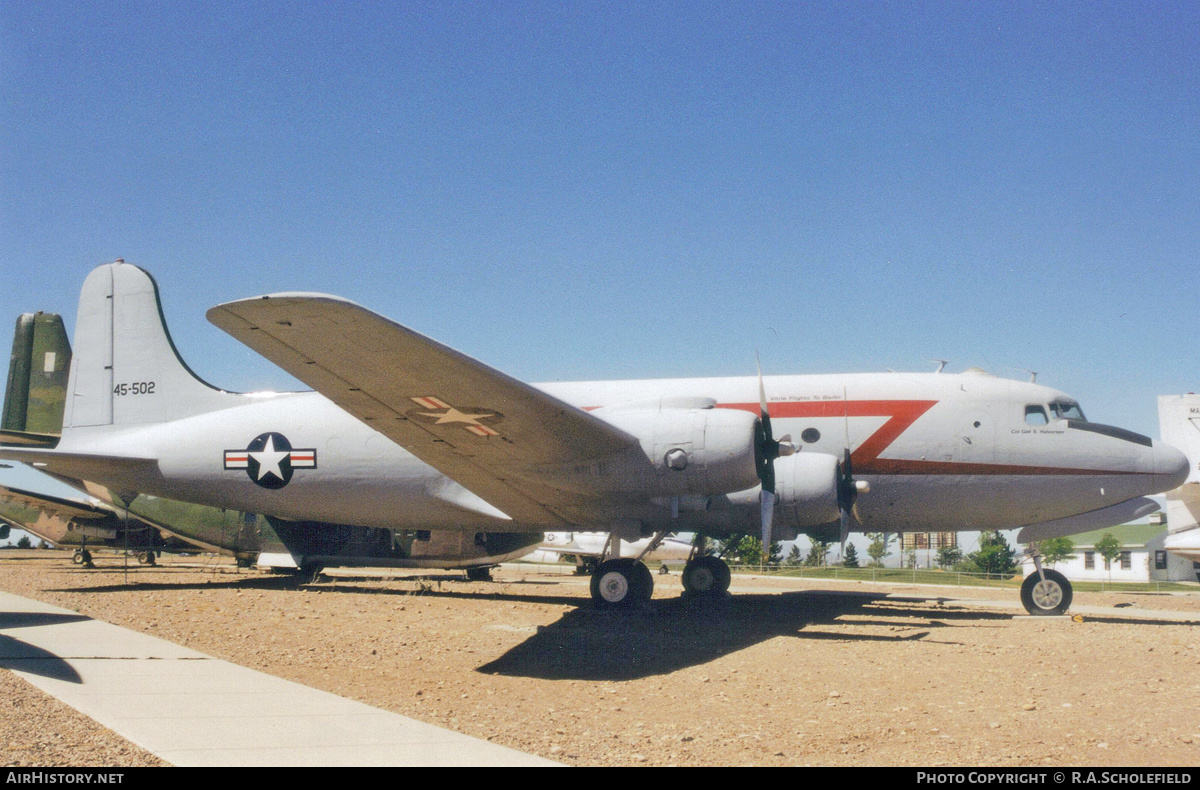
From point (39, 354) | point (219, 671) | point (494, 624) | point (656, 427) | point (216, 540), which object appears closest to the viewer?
point (219, 671)

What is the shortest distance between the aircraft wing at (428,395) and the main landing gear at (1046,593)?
329 inches

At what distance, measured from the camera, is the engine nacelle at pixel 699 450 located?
1114cm

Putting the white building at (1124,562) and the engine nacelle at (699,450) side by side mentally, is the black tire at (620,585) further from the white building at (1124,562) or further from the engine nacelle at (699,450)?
the white building at (1124,562)

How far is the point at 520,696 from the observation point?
305 inches

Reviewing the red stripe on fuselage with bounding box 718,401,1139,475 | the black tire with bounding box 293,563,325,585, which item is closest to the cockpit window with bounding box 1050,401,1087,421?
the red stripe on fuselage with bounding box 718,401,1139,475

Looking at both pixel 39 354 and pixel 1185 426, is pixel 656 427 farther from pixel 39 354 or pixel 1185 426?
pixel 39 354

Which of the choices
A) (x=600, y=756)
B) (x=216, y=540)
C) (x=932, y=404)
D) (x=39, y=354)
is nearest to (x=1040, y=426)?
→ (x=932, y=404)

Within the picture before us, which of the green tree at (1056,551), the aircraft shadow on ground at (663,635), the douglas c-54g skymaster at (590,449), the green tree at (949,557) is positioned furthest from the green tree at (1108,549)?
the douglas c-54g skymaster at (590,449)

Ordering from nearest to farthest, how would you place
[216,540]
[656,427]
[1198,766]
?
[1198,766]
[656,427]
[216,540]

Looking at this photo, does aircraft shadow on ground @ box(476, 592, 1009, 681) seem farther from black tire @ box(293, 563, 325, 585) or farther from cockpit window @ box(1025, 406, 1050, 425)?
black tire @ box(293, 563, 325, 585)

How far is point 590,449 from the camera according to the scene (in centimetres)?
1135

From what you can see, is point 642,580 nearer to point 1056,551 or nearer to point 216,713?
point 216,713

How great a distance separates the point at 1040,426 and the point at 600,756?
471 inches

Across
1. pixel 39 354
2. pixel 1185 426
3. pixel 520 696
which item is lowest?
pixel 520 696
